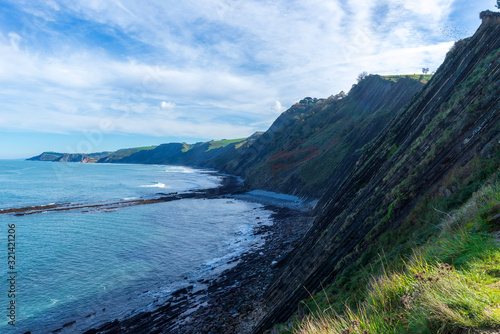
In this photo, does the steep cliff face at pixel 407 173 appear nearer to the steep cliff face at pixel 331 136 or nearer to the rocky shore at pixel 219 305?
the rocky shore at pixel 219 305

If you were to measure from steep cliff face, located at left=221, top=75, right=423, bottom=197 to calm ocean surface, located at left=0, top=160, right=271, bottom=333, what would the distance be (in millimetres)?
14601

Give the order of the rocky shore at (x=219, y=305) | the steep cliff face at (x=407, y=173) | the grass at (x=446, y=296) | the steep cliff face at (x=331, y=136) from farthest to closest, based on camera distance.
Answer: the steep cliff face at (x=331, y=136), the rocky shore at (x=219, y=305), the steep cliff face at (x=407, y=173), the grass at (x=446, y=296)

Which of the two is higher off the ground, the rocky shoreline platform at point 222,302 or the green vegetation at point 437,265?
the green vegetation at point 437,265

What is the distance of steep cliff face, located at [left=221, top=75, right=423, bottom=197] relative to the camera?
171 ft

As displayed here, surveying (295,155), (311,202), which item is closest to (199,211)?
(311,202)

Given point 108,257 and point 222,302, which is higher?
point 108,257

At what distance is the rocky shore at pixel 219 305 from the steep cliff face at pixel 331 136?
19.9 meters

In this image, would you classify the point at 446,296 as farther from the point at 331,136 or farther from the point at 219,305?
the point at 331,136

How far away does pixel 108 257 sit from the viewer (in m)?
29.2

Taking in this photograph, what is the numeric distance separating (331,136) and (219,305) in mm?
62185

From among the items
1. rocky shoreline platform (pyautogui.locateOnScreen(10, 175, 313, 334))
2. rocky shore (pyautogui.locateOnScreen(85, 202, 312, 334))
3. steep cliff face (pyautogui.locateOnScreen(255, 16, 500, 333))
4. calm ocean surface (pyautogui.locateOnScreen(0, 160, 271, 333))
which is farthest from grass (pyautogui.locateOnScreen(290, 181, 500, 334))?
calm ocean surface (pyautogui.locateOnScreen(0, 160, 271, 333))

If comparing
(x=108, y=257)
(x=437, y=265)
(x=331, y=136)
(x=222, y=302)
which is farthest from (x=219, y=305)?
(x=331, y=136)

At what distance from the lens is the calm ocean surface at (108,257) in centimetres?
1984

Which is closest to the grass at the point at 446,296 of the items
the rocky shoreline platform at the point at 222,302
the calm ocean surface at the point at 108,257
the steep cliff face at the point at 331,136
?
the rocky shoreline platform at the point at 222,302
